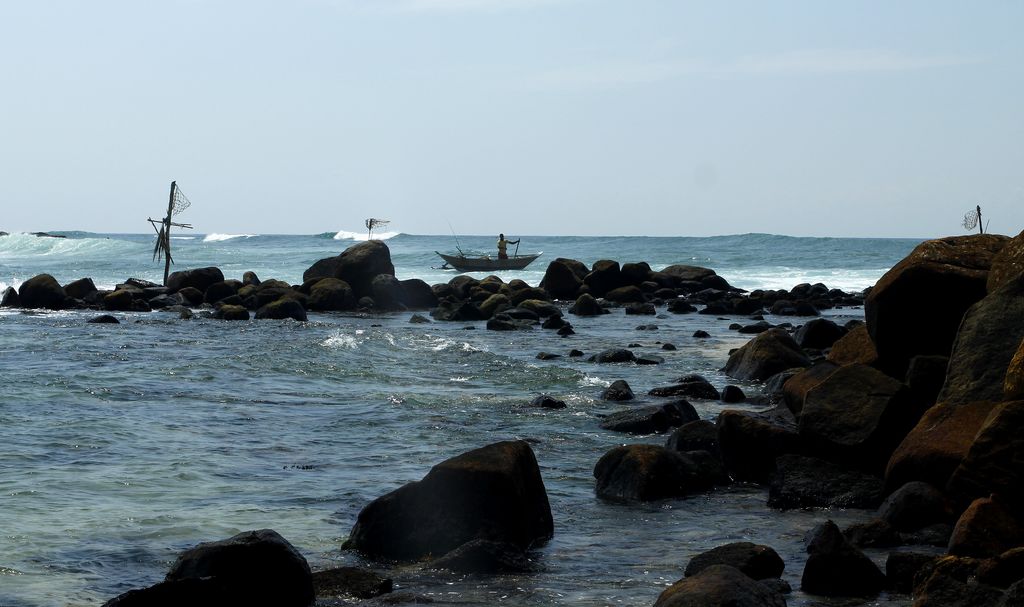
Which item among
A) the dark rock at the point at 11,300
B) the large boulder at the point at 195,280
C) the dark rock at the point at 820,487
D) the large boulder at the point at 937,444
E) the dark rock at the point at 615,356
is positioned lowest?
the dark rock at the point at 820,487

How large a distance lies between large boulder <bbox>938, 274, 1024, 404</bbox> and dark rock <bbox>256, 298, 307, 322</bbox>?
2204cm

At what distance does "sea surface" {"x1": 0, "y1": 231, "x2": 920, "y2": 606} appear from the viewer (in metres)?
7.59

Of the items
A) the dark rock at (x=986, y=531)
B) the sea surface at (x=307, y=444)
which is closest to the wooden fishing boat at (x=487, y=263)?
the sea surface at (x=307, y=444)

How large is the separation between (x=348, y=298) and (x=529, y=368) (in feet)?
50.4

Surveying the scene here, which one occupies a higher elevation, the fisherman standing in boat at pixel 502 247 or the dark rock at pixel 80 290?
the fisherman standing in boat at pixel 502 247

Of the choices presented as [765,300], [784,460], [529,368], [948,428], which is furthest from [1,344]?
[765,300]

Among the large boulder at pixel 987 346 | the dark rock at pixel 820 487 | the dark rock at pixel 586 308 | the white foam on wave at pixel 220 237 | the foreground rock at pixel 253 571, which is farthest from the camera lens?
the white foam on wave at pixel 220 237

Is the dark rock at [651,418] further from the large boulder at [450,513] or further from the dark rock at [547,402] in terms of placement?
the large boulder at [450,513]

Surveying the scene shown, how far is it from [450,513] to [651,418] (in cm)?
553

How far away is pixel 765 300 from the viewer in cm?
3741

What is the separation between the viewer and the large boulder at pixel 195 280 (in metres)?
35.5

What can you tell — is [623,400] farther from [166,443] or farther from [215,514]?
[215,514]

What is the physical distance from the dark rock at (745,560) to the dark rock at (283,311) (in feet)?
77.1

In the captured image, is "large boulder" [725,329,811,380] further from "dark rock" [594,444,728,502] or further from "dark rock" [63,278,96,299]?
"dark rock" [63,278,96,299]
